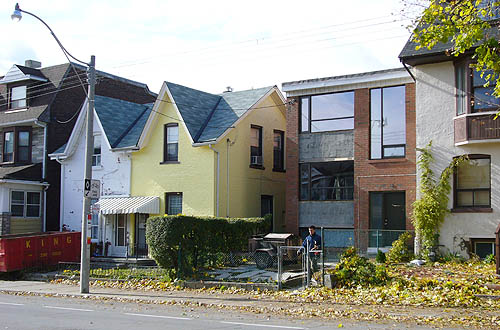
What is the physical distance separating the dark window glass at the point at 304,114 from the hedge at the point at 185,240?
6171 millimetres

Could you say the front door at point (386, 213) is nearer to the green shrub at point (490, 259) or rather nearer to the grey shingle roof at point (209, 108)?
the green shrub at point (490, 259)

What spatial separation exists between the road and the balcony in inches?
396

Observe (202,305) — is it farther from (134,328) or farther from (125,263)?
(125,263)

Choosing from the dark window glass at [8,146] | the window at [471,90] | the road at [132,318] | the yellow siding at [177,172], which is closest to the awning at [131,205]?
the yellow siding at [177,172]

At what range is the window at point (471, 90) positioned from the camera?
1934cm

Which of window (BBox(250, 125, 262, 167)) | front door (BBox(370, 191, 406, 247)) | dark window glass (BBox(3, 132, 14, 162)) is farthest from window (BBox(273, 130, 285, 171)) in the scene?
dark window glass (BBox(3, 132, 14, 162))

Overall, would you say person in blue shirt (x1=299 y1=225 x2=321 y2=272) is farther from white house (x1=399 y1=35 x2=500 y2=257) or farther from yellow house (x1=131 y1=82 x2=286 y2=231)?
yellow house (x1=131 y1=82 x2=286 y2=231)

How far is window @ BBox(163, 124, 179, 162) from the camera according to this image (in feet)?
85.5

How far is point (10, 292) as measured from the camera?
60.3ft

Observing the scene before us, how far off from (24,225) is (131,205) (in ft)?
24.1

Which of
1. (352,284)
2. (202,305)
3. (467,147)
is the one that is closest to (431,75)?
(467,147)

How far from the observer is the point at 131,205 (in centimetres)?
2577

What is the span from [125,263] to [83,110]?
9.41 m

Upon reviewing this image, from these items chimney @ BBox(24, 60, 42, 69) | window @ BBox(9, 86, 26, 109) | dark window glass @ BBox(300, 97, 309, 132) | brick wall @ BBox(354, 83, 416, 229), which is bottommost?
brick wall @ BBox(354, 83, 416, 229)
